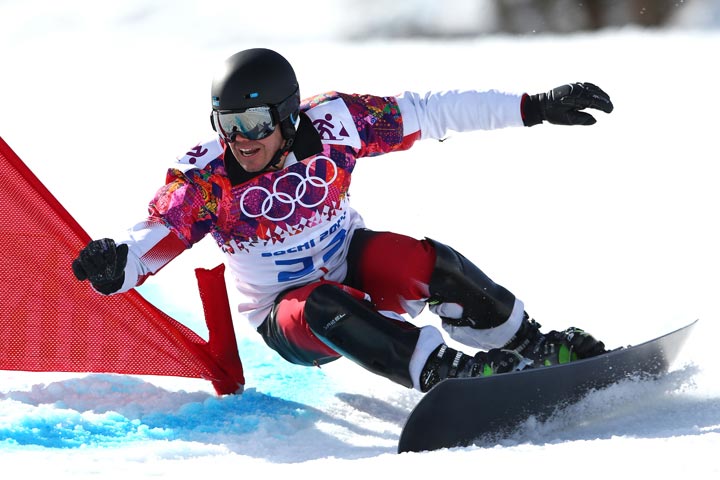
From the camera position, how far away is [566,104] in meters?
3.43

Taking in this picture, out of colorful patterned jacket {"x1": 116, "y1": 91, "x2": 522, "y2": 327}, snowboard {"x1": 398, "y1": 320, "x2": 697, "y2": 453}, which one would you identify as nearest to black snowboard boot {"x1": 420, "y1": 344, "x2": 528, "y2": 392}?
snowboard {"x1": 398, "y1": 320, "x2": 697, "y2": 453}

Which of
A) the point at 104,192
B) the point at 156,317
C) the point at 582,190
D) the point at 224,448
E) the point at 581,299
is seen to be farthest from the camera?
the point at 104,192

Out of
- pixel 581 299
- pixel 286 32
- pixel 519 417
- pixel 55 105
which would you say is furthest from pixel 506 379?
pixel 286 32

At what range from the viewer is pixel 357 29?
11.8 m

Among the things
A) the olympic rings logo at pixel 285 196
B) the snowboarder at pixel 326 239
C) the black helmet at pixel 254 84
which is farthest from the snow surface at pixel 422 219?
the black helmet at pixel 254 84

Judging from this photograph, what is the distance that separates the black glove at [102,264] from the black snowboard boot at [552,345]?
128 centimetres

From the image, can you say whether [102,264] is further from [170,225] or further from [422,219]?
[422,219]

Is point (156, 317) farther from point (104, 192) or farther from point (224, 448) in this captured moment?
point (104, 192)

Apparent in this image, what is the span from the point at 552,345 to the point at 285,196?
980 mm

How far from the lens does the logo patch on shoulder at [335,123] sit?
3.41 m

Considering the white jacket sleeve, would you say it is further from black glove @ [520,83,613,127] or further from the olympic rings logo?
the olympic rings logo

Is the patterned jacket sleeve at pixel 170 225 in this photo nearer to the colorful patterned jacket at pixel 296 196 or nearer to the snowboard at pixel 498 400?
the colorful patterned jacket at pixel 296 196

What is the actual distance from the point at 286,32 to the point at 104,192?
540cm

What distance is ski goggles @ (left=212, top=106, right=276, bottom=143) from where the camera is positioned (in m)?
3.21
